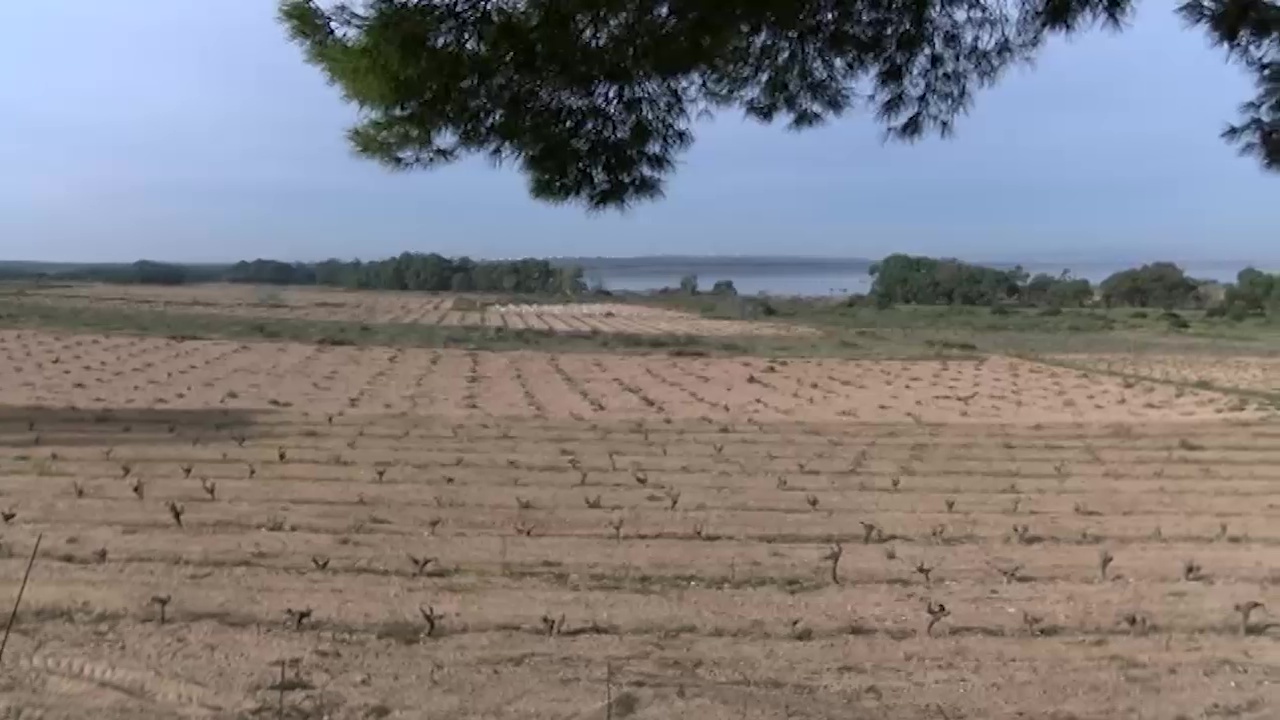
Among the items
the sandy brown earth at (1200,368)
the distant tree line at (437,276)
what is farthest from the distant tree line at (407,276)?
the sandy brown earth at (1200,368)

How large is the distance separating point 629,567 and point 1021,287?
68037 mm

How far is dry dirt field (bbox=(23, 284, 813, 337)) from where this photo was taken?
4231 cm

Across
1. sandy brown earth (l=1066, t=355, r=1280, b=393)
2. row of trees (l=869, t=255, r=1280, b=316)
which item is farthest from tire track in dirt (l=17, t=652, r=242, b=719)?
row of trees (l=869, t=255, r=1280, b=316)

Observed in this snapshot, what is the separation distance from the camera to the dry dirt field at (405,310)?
4231 cm

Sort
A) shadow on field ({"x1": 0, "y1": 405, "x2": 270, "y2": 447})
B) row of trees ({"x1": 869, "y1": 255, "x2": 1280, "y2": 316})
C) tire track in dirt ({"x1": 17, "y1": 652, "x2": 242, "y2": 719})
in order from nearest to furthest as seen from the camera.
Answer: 1. tire track in dirt ({"x1": 17, "y1": 652, "x2": 242, "y2": 719})
2. shadow on field ({"x1": 0, "y1": 405, "x2": 270, "y2": 447})
3. row of trees ({"x1": 869, "y1": 255, "x2": 1280, "y2": 316})

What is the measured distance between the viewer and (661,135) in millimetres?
5051

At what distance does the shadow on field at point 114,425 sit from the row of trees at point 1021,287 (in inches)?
1994

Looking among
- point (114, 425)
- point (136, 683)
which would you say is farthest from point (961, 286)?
point (136, 683)

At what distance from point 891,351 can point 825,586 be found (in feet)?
77.5

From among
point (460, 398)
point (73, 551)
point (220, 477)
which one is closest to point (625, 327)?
point (460, 398)

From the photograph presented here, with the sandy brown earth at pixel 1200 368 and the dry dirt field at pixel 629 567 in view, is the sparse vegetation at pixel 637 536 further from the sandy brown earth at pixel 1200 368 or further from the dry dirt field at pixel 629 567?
the sandy brown earth at pixel 1200 368

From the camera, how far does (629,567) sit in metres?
6.83

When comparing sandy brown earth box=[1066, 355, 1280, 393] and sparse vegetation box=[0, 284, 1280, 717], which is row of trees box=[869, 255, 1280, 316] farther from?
sparse vegetation box=[0, 284, 1280, 717]

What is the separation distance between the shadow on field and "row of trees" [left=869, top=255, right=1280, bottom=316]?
166 ft
